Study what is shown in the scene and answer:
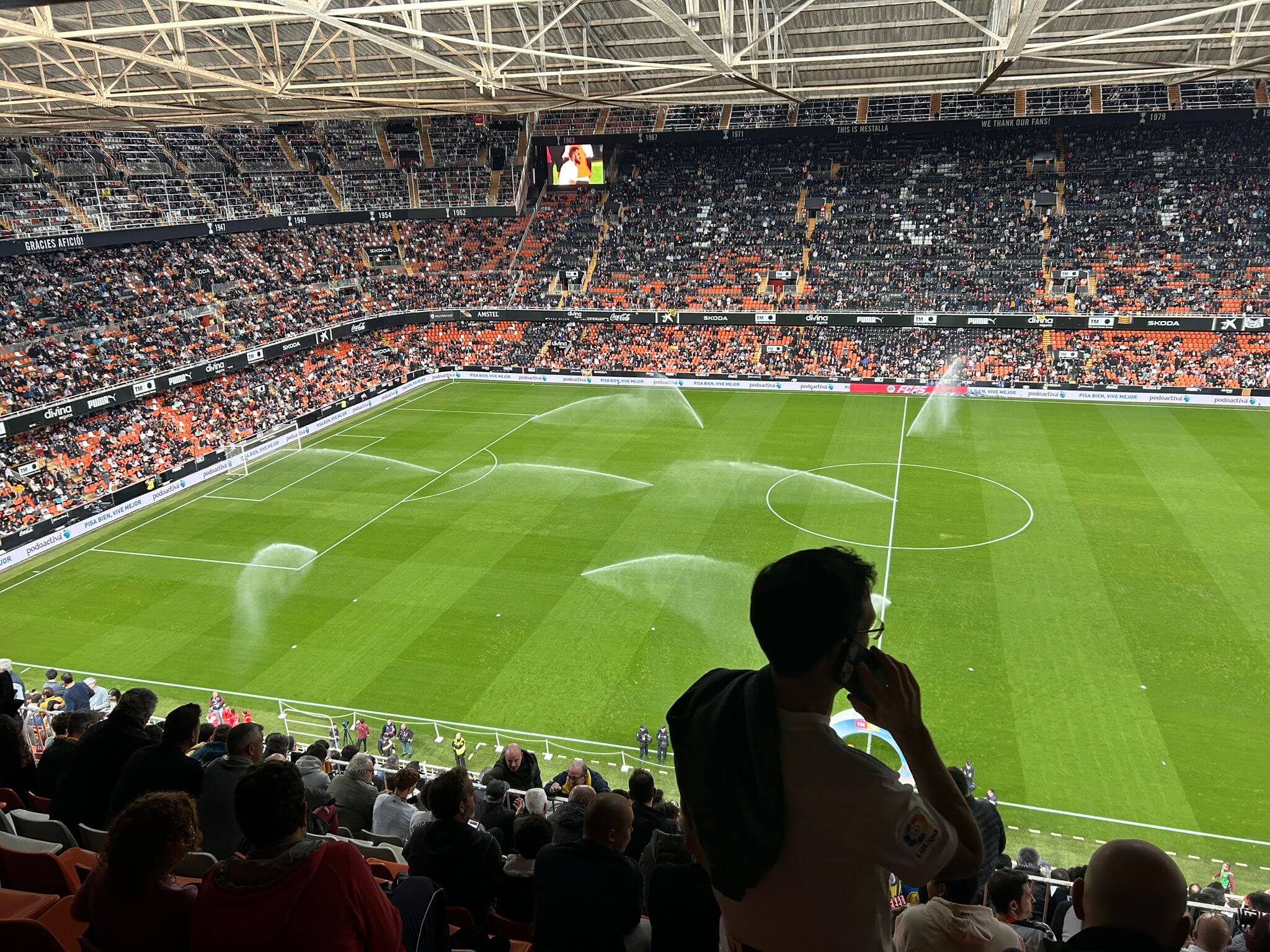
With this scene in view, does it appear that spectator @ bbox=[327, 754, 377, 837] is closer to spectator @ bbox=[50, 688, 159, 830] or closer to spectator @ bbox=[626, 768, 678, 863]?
spectator @ bbox=[50, 688, 159, 830]

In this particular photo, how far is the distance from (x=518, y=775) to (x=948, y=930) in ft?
28.2

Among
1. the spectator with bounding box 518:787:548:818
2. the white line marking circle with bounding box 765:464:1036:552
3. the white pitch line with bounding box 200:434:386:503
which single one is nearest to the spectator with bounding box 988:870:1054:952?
the spectator with bounding box 518:787:548:818

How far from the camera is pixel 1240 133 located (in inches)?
1977

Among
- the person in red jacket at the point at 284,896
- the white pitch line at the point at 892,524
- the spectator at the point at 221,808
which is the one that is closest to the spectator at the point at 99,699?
the spectator at the point at 221,808

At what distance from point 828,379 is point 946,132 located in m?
20.2

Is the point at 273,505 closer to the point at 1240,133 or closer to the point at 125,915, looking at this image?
the point at 125,915

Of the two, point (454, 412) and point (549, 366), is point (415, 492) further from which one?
point (549, 366)

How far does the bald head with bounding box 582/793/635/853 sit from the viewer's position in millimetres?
4059

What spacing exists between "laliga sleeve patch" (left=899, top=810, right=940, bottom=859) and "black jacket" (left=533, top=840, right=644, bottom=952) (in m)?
2.02

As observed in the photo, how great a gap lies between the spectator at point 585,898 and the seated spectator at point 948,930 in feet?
3.82

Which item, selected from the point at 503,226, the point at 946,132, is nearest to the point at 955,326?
the point at 946,132

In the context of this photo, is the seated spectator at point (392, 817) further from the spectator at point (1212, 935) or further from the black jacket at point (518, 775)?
the spectator at point (1212, 935)

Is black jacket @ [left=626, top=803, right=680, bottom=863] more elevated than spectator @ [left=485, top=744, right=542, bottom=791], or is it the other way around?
black jacket @ [left=626, top=803, right=680, bottom=863]

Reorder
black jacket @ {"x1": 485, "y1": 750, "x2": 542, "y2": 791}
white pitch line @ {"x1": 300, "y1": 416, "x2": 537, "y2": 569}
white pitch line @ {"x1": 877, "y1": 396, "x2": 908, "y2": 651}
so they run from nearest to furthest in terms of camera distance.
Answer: black jacket @ {"x1": 485, "y1": 750, "x2": 542, "y2": 791}, white pitch line @ {"x1": 877, "y1": 396, "x2": 908, "y2": 651}, white pitch line @ {"x1": 300, "y1": 416, "x2": 537, "y2": 569}
